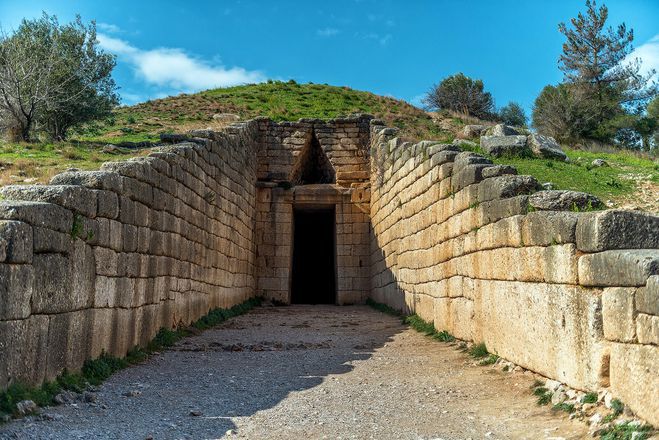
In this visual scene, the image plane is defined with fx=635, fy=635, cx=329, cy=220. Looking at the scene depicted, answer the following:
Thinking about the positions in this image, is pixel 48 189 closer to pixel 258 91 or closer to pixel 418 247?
pixel 418 247

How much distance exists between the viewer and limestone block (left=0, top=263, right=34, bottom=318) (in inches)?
184

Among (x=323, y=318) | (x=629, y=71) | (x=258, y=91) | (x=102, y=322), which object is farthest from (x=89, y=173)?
(x=629, y=71)

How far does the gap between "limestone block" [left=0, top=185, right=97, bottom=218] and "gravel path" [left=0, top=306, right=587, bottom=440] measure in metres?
Answer: 1.80

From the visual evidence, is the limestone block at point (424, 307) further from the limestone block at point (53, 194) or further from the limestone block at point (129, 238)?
the limestone block at point (53, 194)

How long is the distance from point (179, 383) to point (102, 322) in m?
1.05

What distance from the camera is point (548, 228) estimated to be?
19.1ft

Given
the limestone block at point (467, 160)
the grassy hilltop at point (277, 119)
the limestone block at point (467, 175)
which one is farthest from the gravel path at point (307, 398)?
the grassy hilltop at point (277, 119)

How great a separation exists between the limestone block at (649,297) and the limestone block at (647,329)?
0.13 ft

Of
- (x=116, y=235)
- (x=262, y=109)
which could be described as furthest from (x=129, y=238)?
(x=262, y=109)

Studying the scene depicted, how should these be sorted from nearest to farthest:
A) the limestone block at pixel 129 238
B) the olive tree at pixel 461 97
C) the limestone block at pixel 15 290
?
the limestone block at pixel 15 290 → the limestone block at pixel 129 238 → the olive tree at pixel 461 97

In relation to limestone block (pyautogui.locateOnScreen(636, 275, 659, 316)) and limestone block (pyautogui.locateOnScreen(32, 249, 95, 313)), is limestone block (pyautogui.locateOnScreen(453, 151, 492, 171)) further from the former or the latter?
limestone block (pyautogui.locateOnScreen(32, 249, 95, 313))

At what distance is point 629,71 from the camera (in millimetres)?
33031

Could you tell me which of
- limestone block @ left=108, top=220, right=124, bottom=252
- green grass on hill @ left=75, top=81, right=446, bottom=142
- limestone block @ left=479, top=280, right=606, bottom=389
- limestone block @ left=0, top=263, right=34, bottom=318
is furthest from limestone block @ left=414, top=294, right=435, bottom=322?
green grass on hill @ left=75, top=81, right=446, bottom=142

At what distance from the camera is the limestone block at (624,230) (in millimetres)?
4887
